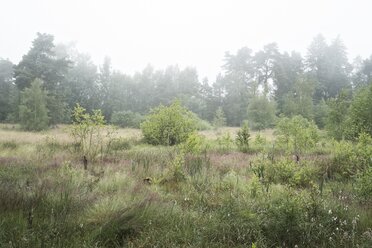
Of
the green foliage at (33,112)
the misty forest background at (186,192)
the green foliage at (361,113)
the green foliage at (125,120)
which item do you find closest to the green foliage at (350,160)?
the misty forest background at (186,192)

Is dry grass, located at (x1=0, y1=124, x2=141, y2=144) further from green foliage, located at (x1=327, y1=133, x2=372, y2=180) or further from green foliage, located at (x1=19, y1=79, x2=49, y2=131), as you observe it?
green foliage, located at (x1=327, y1=133, x2=372, y2=180)

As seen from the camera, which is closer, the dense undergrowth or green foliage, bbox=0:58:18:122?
the dense undergrowth

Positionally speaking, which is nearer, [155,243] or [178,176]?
[155,243]

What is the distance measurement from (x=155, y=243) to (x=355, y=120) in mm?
14730

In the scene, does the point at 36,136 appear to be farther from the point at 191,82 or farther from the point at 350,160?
the point at 191,82

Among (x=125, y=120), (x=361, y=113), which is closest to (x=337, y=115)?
(x=361, y=113)

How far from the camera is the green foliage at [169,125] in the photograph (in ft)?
51.2

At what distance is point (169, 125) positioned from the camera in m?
15.9

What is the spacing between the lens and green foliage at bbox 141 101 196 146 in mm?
15602

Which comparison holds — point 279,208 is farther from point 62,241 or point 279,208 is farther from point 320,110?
point 320,110

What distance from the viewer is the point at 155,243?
3756 millimetres

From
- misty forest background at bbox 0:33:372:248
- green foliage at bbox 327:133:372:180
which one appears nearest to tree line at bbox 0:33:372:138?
misty forest background at bbox 0:33:372:248

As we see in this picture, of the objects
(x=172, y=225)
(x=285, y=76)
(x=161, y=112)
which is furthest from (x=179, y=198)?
(x=285, y=76)

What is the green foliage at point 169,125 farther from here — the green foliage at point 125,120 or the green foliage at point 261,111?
the green foliage at point 125,120
